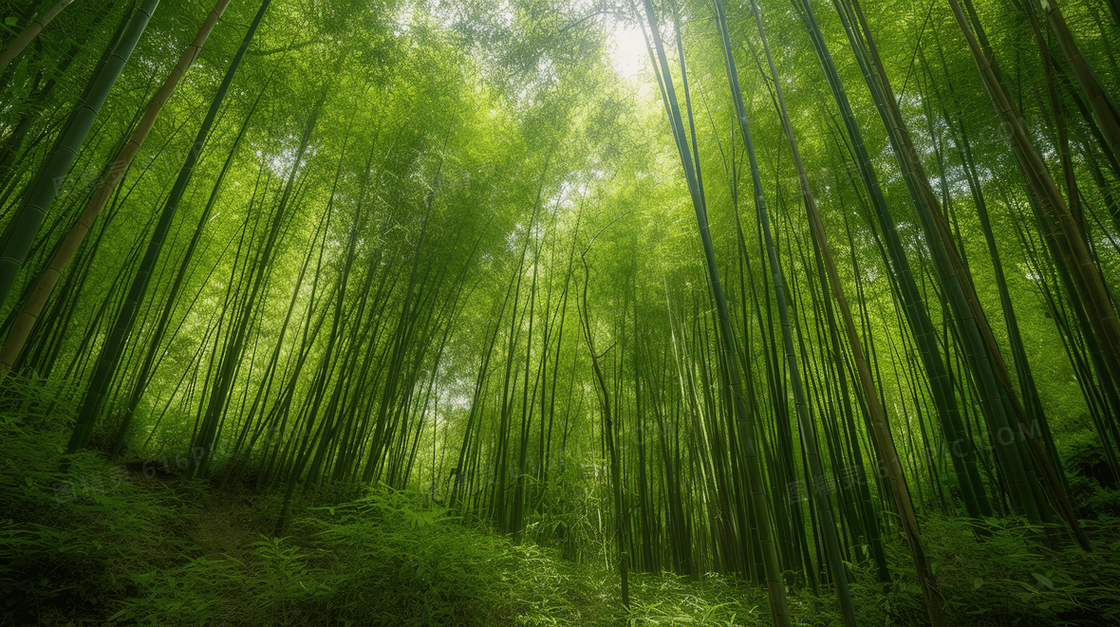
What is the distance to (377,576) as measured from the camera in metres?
1.84

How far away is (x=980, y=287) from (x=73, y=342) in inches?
318

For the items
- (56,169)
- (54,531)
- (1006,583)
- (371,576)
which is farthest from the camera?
(371,576)

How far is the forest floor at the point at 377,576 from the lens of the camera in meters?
1.22

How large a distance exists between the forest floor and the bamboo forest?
2 centimetres

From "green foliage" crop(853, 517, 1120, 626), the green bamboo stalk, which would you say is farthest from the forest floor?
the green bamboo stalk

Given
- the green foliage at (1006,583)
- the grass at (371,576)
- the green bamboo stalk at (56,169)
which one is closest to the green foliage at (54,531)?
the grass at (371,576)

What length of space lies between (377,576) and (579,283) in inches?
124

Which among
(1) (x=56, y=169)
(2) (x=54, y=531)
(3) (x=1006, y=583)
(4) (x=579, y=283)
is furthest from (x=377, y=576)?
(4) (x=579, y=283)

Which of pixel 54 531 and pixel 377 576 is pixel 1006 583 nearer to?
pixel 377 576

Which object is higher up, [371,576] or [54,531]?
[54,531]

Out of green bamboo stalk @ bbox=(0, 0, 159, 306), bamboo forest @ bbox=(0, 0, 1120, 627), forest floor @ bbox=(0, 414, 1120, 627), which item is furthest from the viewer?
bamboo forest @ bbox=(0, 0, 1120, 627)

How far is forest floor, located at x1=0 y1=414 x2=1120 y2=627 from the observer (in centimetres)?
122

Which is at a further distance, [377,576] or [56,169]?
[377,576]

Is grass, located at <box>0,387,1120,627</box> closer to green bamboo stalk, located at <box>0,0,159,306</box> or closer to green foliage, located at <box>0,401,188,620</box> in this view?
green foliage, located at <box>0,401,188,620</box>
